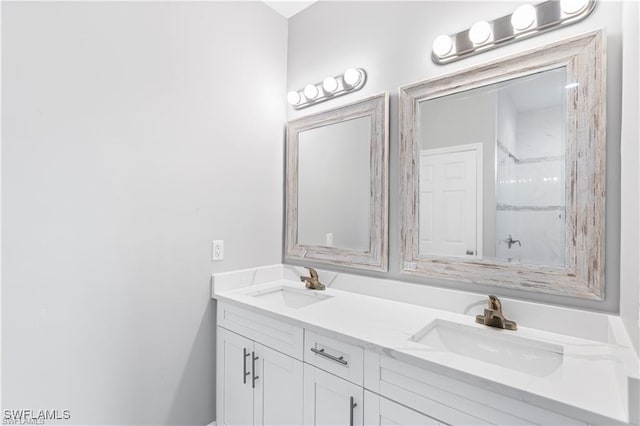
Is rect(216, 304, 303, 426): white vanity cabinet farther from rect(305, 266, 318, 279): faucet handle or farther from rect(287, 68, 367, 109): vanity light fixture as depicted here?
rect(287, 68, 367, 109): vanity light fixture

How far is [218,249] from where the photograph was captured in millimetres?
1733

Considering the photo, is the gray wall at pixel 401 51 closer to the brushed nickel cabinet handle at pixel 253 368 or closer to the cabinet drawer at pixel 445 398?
the cabinet drawer at pixel 445 398

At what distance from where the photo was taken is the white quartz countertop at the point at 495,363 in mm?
750

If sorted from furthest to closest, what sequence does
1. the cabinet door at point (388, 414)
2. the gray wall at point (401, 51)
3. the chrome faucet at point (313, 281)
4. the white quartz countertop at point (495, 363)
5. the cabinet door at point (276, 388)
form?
the chrome faucet at point (313, 281) < the cabinet door at point (276, 388) < the gray wall at point (401, 51) < the cabinet door at point (388, 414) < the white quartz countertop at point (495, 363)

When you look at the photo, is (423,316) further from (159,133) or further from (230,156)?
(159,133)

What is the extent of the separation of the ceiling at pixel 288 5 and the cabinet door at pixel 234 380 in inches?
77.9

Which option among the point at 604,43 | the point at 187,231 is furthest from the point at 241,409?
the point at 604,43

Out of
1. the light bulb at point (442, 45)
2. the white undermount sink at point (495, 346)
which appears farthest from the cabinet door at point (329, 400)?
the light bulb at point (442, 45)

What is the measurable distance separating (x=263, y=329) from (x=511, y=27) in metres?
1.65

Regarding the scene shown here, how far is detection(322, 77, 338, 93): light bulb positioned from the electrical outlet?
1068 millimetres

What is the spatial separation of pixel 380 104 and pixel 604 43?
2.85 feet

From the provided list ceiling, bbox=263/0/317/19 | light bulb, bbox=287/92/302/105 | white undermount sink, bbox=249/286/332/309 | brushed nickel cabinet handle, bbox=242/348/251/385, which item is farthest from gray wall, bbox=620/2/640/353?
ceiling, bbox=263/0/317/19

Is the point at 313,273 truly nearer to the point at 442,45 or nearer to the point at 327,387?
the point at 327,387

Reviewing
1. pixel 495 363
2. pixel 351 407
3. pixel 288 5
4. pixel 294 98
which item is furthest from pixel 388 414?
pixel 288 5
